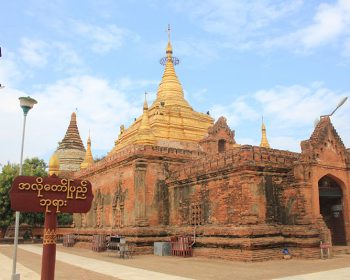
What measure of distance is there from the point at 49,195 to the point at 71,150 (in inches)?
1998

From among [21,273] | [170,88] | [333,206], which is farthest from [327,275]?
[170,88]

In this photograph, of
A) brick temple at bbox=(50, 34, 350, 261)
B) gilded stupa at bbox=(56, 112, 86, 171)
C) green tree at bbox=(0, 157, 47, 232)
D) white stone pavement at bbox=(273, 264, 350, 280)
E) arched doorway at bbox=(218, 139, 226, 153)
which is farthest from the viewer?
gilded stupa at bbox=(56, 112, 86, 171)

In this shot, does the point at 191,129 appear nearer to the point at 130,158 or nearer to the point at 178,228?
the point at 130,158

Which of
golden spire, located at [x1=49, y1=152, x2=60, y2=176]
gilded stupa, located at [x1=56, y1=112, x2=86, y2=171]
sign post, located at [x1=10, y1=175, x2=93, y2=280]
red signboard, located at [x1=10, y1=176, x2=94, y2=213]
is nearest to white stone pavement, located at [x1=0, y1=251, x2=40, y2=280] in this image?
sign post, located at [x1=10, y1=175, x2=93, y2=280]

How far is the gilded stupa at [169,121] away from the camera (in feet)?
102

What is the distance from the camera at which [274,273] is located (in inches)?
581

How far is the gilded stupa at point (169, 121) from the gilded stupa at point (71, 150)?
20773 millimetres

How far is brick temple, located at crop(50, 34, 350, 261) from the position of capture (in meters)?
19.6

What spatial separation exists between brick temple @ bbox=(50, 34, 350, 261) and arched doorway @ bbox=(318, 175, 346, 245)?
57 mm

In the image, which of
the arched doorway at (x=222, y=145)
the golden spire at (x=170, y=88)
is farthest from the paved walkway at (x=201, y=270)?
the golden spire at (x=170, y=88)

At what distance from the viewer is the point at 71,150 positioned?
192 feet

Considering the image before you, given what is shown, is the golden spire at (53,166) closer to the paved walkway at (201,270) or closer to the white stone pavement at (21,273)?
the paved walkway at (201,270)

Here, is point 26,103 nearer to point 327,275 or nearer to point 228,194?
point 327,275

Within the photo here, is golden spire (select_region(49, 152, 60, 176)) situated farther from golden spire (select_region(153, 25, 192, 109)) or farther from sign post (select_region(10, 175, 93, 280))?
golden spire (select_region(153, 25, 192, 109))
